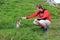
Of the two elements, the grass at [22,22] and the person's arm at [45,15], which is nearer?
the grass at [22,22]

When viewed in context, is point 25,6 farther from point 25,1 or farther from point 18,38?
point 18,38

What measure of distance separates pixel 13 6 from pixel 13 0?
1.29 meters

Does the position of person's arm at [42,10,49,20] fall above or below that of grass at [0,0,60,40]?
above

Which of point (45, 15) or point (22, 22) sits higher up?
point (45, 15)

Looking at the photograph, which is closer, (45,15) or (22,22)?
(45,15)

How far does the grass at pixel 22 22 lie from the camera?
8.62 metres

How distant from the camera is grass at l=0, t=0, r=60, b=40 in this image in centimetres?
862

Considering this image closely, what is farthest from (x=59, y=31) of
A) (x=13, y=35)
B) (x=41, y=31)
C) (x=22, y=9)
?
(x=22, y=9)

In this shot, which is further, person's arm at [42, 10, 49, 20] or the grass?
person's arm at [42, 10, 49, 20]

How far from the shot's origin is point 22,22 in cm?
1127

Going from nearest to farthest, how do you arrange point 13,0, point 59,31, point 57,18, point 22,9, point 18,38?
point 18,38 → point 59,31 → point 57,18 → point 22,9 → point 13,0

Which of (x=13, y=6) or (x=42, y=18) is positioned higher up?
(x=42, y=18)

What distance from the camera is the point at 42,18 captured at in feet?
32.5

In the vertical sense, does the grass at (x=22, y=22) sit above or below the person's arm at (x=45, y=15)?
below
